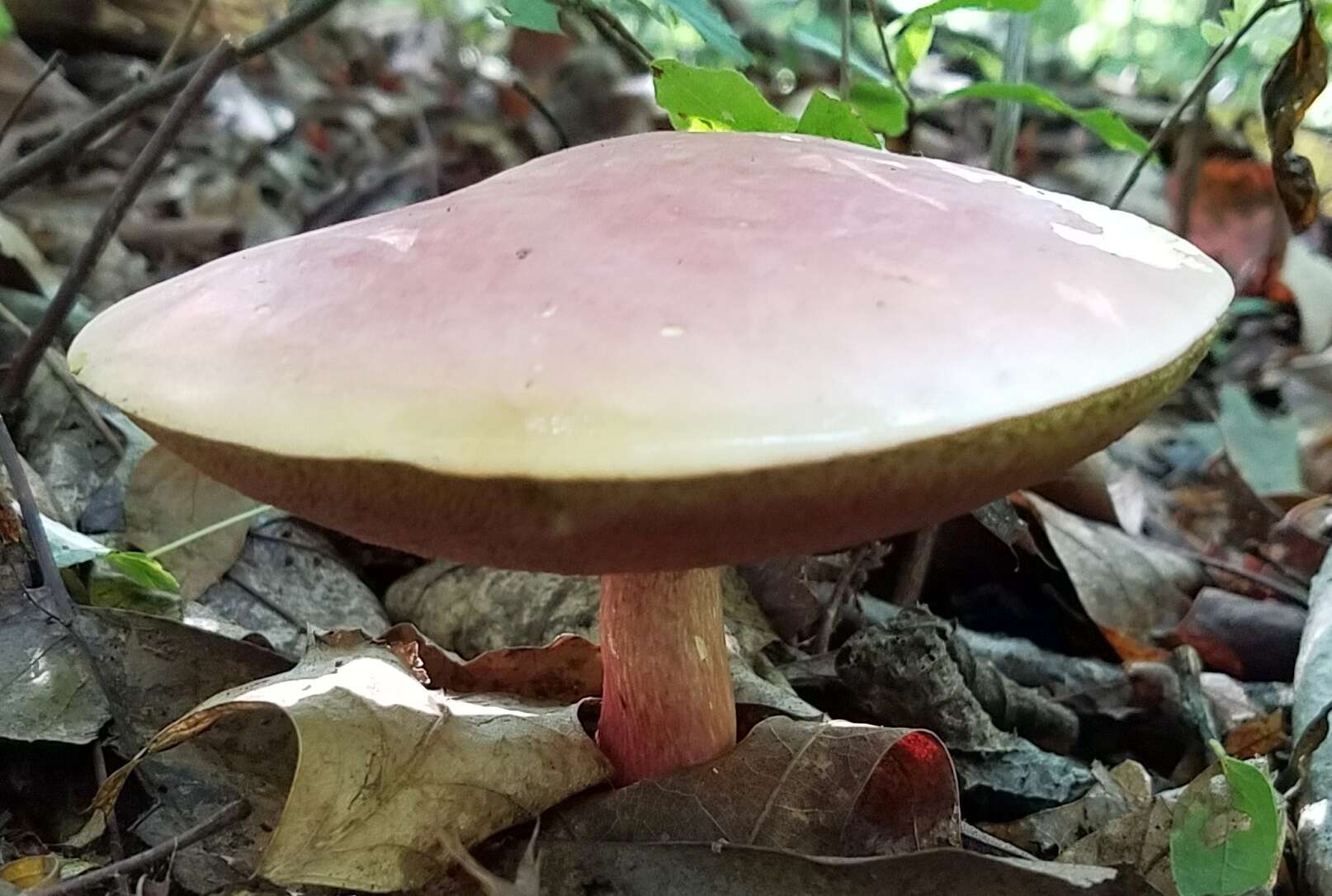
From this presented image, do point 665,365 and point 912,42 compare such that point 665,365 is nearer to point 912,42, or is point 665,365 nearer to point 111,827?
point 111,827

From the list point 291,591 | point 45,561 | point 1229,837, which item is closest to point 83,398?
point 291,591

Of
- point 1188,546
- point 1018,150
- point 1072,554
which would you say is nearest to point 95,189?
point 1072,554

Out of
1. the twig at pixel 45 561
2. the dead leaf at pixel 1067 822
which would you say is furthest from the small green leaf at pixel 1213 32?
the twig at pixel 45 561

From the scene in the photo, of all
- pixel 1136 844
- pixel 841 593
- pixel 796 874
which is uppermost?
pixel 796 874

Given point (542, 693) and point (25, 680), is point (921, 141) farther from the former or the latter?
point (25, 680)

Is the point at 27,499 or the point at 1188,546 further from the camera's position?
the point at 1188,546

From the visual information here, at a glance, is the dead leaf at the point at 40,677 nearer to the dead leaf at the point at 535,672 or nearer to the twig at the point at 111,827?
the twig at the point at 111,827

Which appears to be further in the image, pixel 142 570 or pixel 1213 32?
pixel 1213 32
